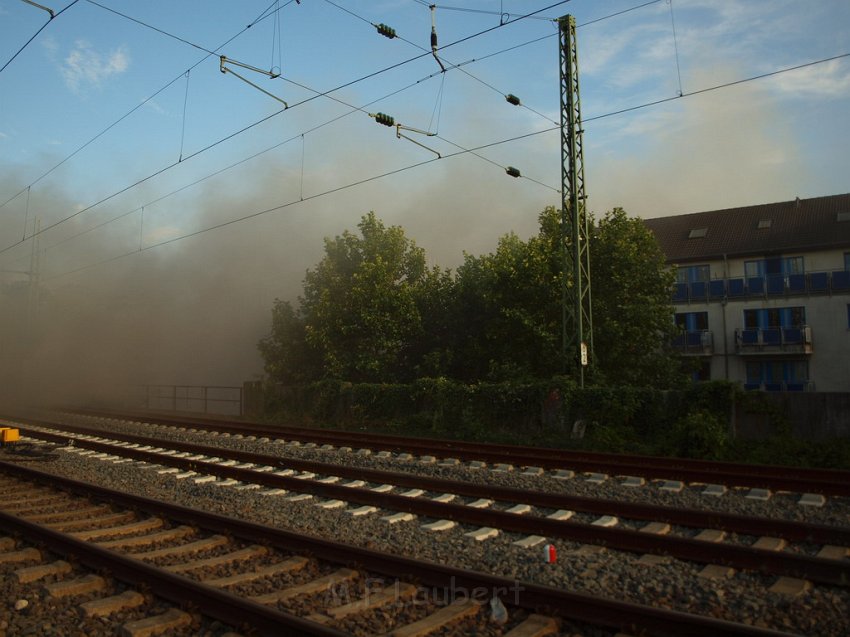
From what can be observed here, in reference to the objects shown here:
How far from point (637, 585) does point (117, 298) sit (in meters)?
45.3

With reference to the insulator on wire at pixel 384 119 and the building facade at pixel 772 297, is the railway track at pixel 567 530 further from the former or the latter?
the building facade at pixel 772 297

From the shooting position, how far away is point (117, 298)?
44.6 m

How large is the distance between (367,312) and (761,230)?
25.6 m

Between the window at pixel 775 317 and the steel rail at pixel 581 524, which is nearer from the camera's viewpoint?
the steel rail at pixel 581 524

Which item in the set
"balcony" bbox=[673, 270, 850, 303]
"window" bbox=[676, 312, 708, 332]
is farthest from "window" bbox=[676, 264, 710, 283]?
"window" bbox=[676, 312, 708, 332]

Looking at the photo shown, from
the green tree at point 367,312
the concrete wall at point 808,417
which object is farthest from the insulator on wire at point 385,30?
the green tree at point 367,312

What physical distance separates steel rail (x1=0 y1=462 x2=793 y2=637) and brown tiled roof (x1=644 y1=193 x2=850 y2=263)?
36007 mm

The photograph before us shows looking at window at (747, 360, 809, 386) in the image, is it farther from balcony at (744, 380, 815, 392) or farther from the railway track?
the railway track

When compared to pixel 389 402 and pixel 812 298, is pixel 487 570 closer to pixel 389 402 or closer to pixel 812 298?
pixel 389 402

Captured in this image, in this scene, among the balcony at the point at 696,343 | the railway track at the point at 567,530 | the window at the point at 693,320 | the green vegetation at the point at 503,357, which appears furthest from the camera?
the window at the point at 693,320

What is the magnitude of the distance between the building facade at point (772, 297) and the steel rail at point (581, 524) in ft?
84.0

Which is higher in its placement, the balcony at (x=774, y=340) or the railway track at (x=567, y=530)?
the balcony at (x=774, y=340)

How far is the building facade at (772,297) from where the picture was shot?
33.7m

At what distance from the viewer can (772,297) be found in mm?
35562
